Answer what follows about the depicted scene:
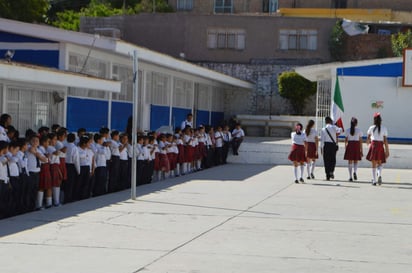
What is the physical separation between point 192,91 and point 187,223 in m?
22.5

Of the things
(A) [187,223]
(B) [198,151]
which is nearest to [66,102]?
(B) [198,151]

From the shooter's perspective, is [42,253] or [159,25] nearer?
[42,253]

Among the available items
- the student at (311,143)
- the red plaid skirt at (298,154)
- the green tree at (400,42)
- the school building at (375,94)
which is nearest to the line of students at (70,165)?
the red plaid skirt at (298,154)

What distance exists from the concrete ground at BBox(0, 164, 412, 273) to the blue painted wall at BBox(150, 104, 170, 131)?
9.38 m

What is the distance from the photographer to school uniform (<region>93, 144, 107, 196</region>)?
1830cm

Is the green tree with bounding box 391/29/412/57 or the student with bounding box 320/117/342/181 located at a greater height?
the green tree with bounding box 391/29/412/57

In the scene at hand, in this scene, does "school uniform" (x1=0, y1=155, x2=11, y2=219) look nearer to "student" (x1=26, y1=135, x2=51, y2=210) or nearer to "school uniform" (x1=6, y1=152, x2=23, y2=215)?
"school uniform" (x1=6, y1=152, x2=23, y2=215)

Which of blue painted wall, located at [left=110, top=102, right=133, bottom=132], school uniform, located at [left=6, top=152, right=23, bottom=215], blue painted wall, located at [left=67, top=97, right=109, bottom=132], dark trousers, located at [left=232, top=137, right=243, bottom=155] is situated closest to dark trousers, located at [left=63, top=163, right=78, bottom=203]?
school uniform, located at [left=6, top=152, right=23, bottom=215]

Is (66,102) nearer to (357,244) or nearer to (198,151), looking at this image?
(198,151)

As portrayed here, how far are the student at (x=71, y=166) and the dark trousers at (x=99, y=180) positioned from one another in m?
1.15

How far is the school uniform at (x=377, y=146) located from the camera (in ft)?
72.5

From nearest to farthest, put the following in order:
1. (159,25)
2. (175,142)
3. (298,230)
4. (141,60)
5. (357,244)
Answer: (357,244) → (298,230) → (175,142) → (141,60) → (159,25)

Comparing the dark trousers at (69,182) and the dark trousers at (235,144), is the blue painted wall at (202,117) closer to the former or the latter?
the dark trousers at (235,144)

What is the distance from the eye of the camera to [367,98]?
1428 inches
